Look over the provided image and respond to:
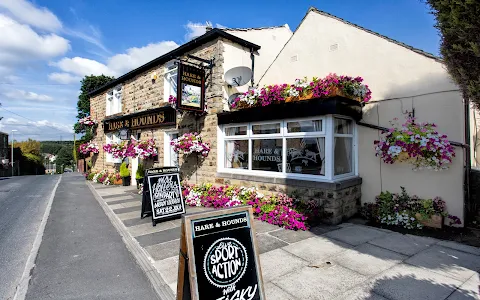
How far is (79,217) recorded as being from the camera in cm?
720

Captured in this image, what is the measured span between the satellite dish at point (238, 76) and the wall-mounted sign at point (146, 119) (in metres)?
3.15

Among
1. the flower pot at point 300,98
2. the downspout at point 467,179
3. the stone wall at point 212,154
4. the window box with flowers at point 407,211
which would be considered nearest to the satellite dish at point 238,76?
the stone wall at point 212,154

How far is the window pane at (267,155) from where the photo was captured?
7215 millimetres

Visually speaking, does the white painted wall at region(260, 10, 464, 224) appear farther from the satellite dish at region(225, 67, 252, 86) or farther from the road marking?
the road marking

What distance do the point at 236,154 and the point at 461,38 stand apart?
6.38 metres

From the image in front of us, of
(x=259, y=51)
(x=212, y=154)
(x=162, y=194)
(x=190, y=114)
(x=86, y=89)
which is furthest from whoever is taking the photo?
(x=86, y=89)

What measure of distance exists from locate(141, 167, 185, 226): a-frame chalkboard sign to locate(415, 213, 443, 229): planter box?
5.50 meters

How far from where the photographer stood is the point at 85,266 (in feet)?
13.6

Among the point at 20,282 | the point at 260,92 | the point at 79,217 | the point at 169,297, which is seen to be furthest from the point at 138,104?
the point at 169,297

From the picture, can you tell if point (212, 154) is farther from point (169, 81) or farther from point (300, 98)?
point (169, 81)

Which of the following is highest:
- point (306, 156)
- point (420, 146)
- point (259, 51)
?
point (259, 51)

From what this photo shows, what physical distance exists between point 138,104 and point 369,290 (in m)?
12.3

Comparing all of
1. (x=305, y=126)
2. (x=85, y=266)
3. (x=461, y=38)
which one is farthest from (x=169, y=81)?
(x=461, y=38)

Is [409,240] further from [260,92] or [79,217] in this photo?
[79,217]
